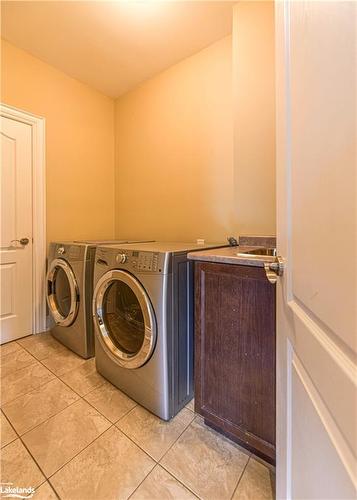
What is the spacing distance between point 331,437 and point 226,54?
98.6 inches

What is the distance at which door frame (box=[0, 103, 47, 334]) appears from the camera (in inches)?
86.0

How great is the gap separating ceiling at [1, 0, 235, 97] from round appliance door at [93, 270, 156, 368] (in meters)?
1.95

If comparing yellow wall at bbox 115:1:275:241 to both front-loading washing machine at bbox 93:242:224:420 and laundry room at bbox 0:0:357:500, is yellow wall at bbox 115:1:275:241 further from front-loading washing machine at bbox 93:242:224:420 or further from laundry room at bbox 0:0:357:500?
front-loading washing machine at bbox 93:242:224:420

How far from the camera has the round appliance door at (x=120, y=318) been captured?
4.43 ft

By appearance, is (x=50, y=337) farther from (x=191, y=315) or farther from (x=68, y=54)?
(x=68, y=54)

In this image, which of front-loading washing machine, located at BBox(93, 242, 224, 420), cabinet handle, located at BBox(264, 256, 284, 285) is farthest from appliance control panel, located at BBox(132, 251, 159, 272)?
cabinet handle, located at BBox(264, 256, 284, 285)

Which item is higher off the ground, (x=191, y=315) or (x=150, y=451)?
(x=191, y=315)

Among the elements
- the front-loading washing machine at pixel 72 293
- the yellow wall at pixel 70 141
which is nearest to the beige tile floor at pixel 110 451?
the front-loading washing machine at pixel 72 293

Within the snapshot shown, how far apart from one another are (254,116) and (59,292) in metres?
2.23

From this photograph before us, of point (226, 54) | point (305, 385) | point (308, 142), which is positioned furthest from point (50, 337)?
point (226, 54)

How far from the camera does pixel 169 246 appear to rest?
1611 mm

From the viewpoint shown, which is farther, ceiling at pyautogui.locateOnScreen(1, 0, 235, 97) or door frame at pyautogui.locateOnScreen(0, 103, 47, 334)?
door frame at pyautogui.locateOnScreen(0, 103, 47, 334)

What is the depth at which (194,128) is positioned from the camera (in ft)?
6.98

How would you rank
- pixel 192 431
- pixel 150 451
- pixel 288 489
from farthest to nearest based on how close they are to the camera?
pixel 192 431, pixel 150 451, pixel 288 489
